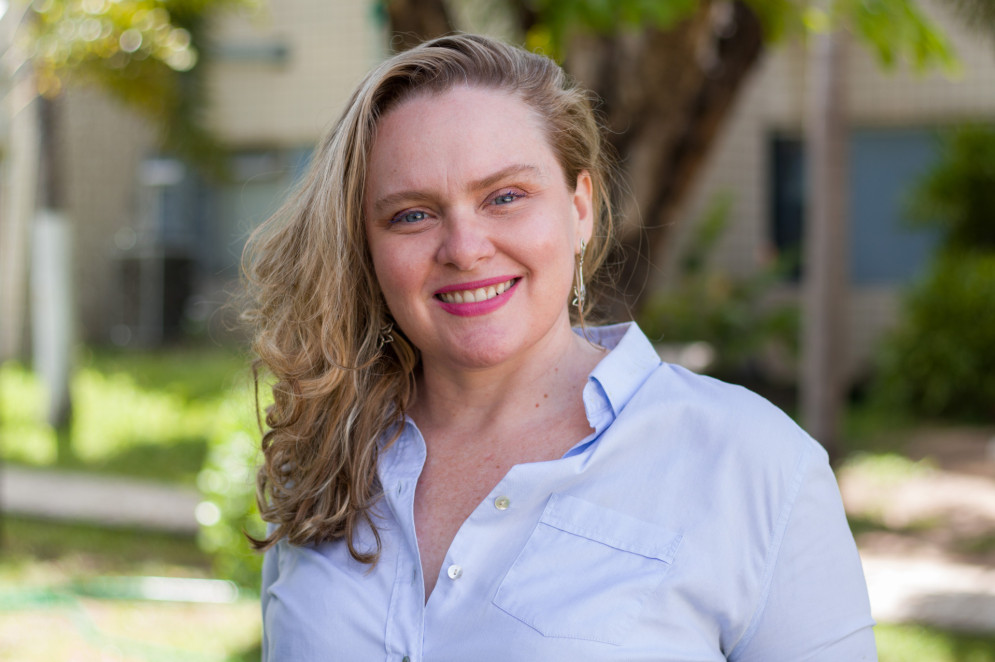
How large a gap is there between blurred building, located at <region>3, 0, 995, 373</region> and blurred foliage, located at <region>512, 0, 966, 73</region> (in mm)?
5744

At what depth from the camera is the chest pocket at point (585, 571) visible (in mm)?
1667

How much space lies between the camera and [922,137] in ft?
38.9

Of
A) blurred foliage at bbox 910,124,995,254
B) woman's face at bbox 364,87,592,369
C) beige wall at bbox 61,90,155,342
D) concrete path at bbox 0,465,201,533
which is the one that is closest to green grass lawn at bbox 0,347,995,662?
concrete path at bbox 0,465,201,533

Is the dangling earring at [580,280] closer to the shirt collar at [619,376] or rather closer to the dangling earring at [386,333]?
the shirt collar at [619,376]

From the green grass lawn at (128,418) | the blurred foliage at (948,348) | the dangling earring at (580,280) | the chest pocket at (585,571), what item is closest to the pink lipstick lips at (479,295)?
the dangling earring at (580,280)

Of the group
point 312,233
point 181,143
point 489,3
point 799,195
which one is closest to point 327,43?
point 181,143

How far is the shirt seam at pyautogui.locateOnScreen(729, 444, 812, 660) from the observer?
166 cm

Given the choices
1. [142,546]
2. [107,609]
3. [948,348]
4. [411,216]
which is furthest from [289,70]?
[411,216]

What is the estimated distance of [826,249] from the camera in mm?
7914

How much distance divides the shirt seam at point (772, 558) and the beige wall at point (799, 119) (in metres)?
9.91

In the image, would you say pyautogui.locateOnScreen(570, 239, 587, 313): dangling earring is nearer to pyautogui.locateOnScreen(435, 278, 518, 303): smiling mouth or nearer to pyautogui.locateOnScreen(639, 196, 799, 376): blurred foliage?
pyautogui.locateOnScreen(435, 278, 518, 303): smiling mouth

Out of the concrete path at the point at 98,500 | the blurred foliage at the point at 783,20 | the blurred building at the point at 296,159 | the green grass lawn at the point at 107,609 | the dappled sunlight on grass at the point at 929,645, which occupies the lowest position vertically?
the concrete path at the point at 98,500

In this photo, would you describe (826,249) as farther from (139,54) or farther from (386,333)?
(386,333)

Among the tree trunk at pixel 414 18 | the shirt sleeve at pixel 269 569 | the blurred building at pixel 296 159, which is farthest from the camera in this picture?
the blurred building at pixel 296 159
